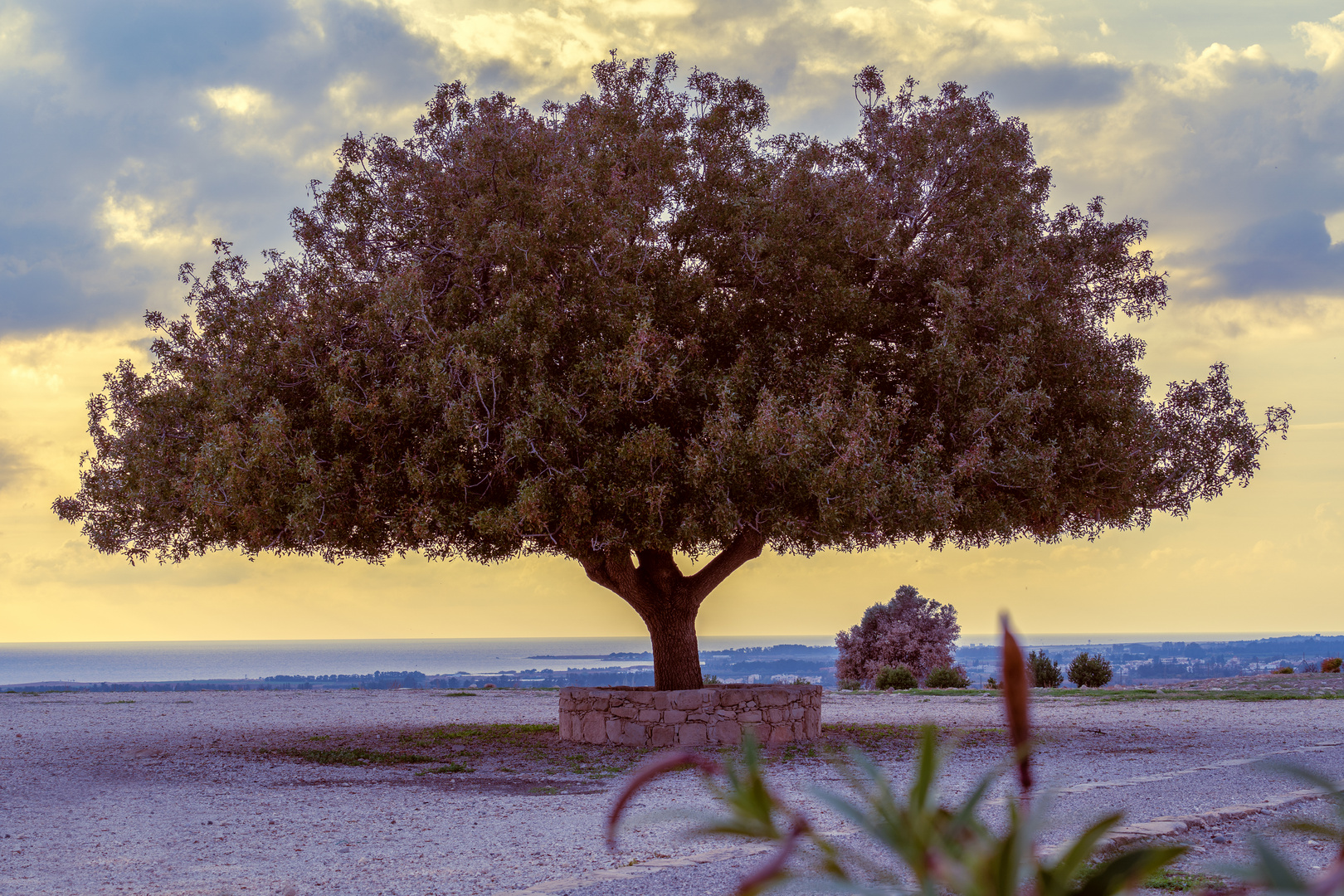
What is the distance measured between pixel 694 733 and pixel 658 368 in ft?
17.0

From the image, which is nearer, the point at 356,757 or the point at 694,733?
the point at 356,757

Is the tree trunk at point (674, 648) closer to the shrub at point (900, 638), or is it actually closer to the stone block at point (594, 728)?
the stone block at point (594, 728)

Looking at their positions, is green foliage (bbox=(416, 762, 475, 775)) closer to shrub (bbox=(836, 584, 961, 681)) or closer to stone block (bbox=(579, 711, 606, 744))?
stone block (bbox=(579, 711, 606, 744))

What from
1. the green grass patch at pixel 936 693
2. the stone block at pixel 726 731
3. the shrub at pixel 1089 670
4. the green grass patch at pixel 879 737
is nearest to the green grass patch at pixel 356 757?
the stone block at pixel 726 731

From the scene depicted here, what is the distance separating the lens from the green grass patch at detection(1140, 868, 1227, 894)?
6797 mm

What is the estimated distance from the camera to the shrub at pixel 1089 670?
3022cm

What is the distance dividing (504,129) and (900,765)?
31.9 feet

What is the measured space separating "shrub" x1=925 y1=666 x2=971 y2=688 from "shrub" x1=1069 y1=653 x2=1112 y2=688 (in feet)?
9.98

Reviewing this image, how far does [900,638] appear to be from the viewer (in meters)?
36.9

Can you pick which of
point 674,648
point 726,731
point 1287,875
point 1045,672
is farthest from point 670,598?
point 1045,672

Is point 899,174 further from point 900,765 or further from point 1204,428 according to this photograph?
point 900,765

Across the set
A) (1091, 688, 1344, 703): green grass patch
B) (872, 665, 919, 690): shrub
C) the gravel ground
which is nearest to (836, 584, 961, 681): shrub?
(872, 665, 919, 690): shrub

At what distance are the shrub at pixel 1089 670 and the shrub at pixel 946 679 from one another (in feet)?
9.98

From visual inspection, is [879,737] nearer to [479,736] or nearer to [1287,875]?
[479,736]
